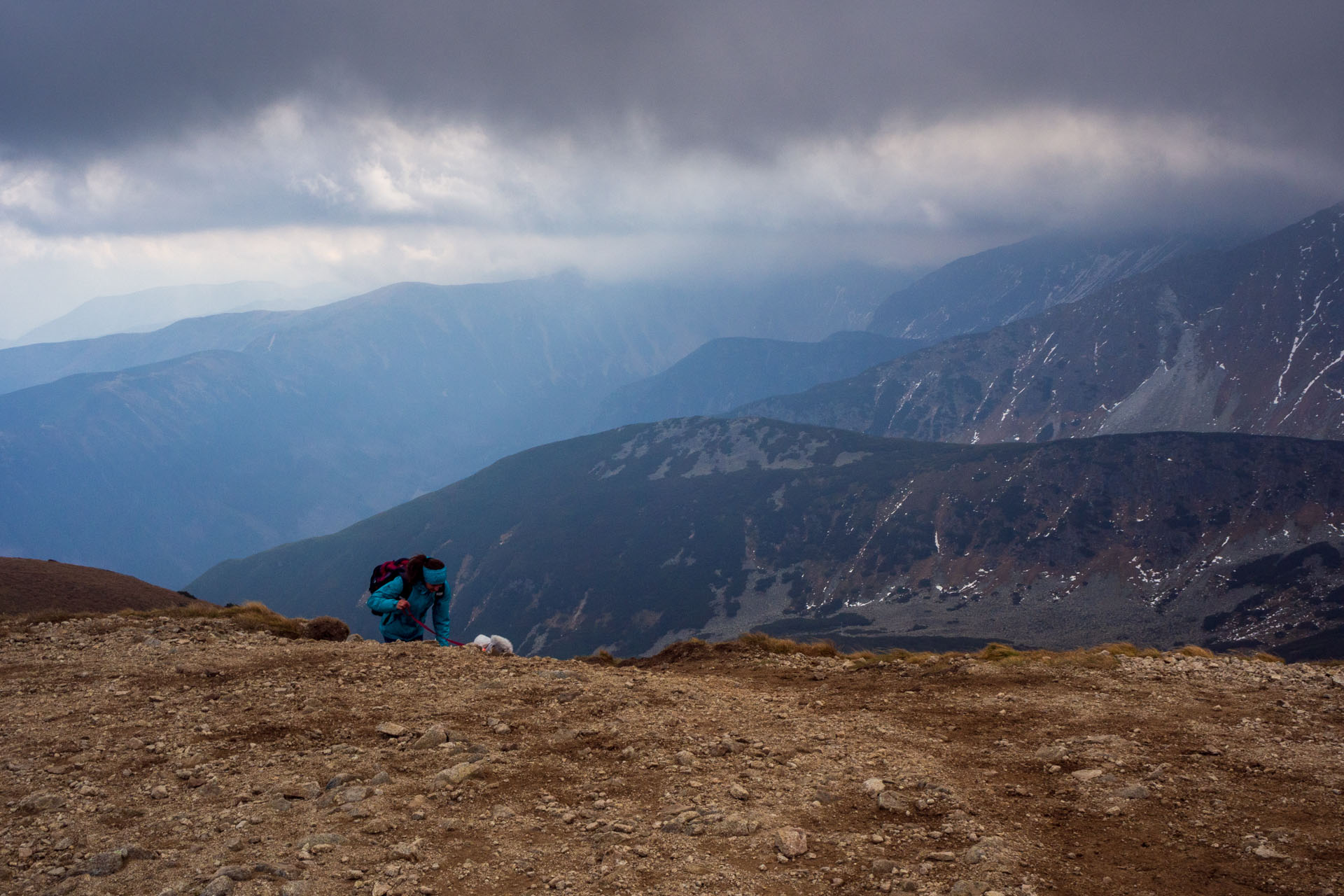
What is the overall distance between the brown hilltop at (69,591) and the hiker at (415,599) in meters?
7.46

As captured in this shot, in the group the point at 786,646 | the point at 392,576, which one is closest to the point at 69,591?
the point at 392,576

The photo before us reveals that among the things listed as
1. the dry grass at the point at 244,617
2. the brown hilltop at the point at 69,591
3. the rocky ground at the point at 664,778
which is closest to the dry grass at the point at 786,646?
the rocky ground at the point at 664,778

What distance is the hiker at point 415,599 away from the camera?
56.0 ft

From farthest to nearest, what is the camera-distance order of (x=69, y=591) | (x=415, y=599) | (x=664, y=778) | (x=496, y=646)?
1. (x=69, y=591)
2. (x=496, y=646)
3. (x=415, y=599)
4. (x=664, y=778)

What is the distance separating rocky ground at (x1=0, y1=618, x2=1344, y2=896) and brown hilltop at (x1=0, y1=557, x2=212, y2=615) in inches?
470

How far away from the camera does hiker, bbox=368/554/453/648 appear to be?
17062 mm

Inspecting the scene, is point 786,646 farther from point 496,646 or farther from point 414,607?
point 414,607

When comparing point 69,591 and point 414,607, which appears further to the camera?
point 69,591

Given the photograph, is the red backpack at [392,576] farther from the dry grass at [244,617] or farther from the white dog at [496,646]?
the dry grass at [244,617]

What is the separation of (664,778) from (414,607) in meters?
10.3

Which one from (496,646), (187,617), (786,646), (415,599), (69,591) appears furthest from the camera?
(69,591)

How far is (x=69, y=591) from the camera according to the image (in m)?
24.6

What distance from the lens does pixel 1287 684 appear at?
38.1 feet

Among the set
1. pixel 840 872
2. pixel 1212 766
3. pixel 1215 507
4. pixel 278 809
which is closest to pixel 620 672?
pixel 278 809
